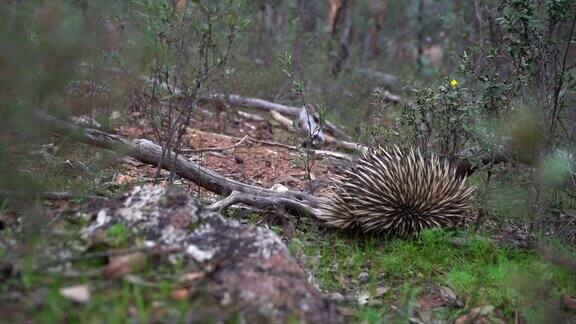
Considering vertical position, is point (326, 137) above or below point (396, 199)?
above

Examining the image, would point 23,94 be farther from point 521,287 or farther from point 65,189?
point 521,287

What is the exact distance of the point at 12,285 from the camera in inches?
139

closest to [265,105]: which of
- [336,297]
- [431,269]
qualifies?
[431,269]

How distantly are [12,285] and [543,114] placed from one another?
4.80 m

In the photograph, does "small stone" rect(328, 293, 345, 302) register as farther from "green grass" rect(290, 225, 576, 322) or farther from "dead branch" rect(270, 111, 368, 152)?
"dead branch" rect(270, 111, 368, 152)

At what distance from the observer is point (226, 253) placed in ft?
13.4

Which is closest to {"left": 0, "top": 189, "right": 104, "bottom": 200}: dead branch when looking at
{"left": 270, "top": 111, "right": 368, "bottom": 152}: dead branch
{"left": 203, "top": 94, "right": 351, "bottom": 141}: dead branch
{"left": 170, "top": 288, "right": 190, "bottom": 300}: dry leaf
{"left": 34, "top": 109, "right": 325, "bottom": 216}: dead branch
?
{"left": 34, "top": 109, "right": 325, "bottom": 216}: dead branch

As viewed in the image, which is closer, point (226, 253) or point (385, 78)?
point (226, 253)

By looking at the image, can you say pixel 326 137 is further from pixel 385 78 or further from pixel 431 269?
pixel 385 78

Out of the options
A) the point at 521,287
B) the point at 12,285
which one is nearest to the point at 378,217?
the point at 521,287

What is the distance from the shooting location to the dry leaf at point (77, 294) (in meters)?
3.35

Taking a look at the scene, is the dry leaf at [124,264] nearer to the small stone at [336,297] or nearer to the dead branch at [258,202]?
the small stone at [336,297]

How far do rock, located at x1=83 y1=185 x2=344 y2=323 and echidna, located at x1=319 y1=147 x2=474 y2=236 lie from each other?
2.31 m

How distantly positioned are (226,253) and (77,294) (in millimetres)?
985
